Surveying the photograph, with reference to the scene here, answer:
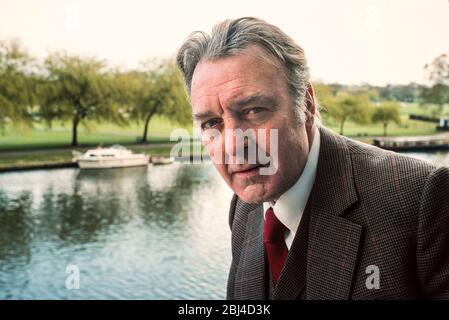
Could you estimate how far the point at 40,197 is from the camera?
4.11 meters

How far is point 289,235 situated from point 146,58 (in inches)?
113

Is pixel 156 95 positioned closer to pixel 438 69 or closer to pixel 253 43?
pixel 438 69

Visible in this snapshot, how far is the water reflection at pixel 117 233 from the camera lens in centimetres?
403

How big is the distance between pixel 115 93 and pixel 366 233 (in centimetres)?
328

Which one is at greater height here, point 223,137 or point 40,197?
point 223,137

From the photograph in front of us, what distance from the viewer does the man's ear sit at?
962 millimetres

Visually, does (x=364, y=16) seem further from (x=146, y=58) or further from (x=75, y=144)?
(x=75, y=144)

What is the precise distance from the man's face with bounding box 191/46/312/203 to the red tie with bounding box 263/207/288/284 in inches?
4.3

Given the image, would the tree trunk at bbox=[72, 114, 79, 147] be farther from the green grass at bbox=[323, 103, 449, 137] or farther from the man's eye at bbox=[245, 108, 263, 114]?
the man's eye at bbox=[245, 108, 263, 114]

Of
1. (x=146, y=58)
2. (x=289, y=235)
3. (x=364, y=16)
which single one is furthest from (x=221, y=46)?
(x=146, y=58)

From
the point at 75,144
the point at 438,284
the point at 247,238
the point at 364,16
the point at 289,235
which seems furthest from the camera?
the point at 75,144

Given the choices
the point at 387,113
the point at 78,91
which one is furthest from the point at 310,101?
the point at 78,91

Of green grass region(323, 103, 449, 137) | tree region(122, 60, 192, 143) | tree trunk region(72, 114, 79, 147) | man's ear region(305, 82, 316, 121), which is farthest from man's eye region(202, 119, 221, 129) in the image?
tree trunk region(72, 114, 79, 147)

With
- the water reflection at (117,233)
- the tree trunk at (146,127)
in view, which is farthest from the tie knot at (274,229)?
the water reflection at (117,233)
